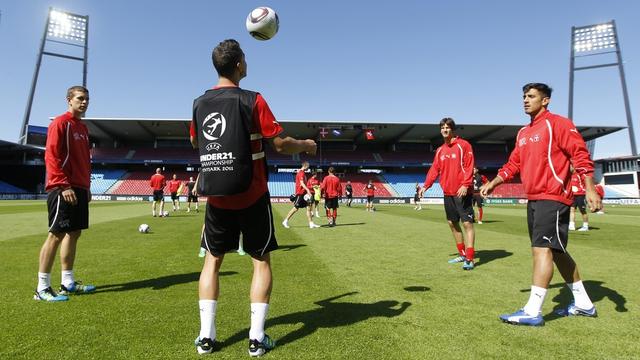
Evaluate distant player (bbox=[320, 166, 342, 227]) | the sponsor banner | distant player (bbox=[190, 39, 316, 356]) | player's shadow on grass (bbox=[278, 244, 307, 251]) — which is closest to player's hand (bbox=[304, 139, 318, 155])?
distant player (bbox=[190, 39, 316, 356])

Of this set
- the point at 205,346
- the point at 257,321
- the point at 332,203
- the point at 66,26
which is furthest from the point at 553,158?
the point at 66,26

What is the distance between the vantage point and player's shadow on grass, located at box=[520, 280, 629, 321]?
3658 millimetres

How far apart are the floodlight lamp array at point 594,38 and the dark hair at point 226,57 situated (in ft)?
206

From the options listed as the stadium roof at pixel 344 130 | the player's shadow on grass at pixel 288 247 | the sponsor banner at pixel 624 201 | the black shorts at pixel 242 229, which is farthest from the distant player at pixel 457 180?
the sponsor banner at pixel 624 201

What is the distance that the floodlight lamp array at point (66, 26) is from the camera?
45469 millimetres

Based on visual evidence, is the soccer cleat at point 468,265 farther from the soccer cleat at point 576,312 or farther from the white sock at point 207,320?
the white sock at point 207,320

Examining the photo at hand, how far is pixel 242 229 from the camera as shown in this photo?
274cm

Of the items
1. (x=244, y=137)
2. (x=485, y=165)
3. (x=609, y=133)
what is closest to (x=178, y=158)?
(x=485, y=165)

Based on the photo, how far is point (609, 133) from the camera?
50.2 metres

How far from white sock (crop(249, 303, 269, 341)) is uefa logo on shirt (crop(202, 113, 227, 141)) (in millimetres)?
1253

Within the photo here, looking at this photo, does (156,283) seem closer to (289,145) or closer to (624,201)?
(289,145)

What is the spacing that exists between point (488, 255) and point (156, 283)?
18.8 ft

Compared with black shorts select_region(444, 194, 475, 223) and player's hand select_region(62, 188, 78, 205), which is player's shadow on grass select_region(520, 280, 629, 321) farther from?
→ player's hand select_region(62, 188, 78, 205)

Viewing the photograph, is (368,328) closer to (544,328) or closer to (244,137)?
(544,328)
